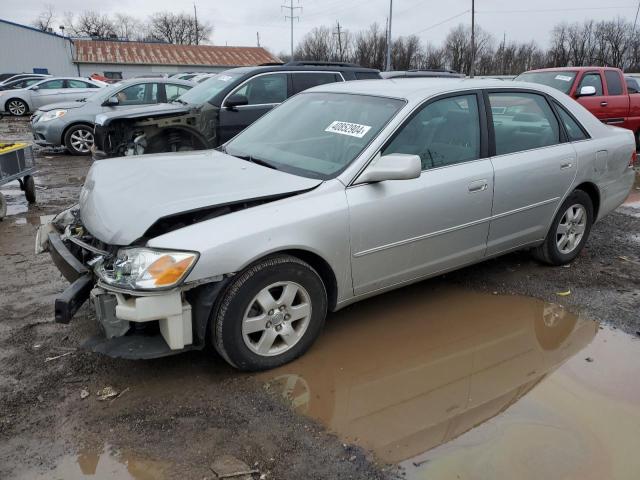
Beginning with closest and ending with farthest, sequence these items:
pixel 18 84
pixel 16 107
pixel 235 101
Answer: pixel 235 101 → pixel 16 107 → pixel 18 84

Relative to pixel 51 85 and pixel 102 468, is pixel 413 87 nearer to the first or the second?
pixel 102 468

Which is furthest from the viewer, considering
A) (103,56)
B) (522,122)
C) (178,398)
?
(103,56)

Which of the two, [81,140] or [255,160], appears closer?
[255,160]

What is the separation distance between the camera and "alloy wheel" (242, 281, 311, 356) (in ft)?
10.2

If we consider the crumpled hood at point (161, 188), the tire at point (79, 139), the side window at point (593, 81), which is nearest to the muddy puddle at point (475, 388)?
the crumpled hood at point (161, 188)

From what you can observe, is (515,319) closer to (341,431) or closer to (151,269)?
(341,431)

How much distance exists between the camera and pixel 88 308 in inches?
159

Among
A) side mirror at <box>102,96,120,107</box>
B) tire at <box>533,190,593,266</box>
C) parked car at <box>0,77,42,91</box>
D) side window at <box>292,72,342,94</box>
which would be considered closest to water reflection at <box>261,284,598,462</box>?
tire at <box>533,190,593,266</box>

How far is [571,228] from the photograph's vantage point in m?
4.93

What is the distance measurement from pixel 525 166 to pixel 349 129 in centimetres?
152

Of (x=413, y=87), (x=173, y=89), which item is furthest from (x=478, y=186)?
(x=173, y=89)

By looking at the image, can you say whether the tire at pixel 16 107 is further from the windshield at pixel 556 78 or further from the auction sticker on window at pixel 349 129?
the auction sticker on window at pixel 349 129

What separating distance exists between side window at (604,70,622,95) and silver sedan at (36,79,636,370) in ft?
23.8

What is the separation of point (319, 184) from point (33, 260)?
335cm
